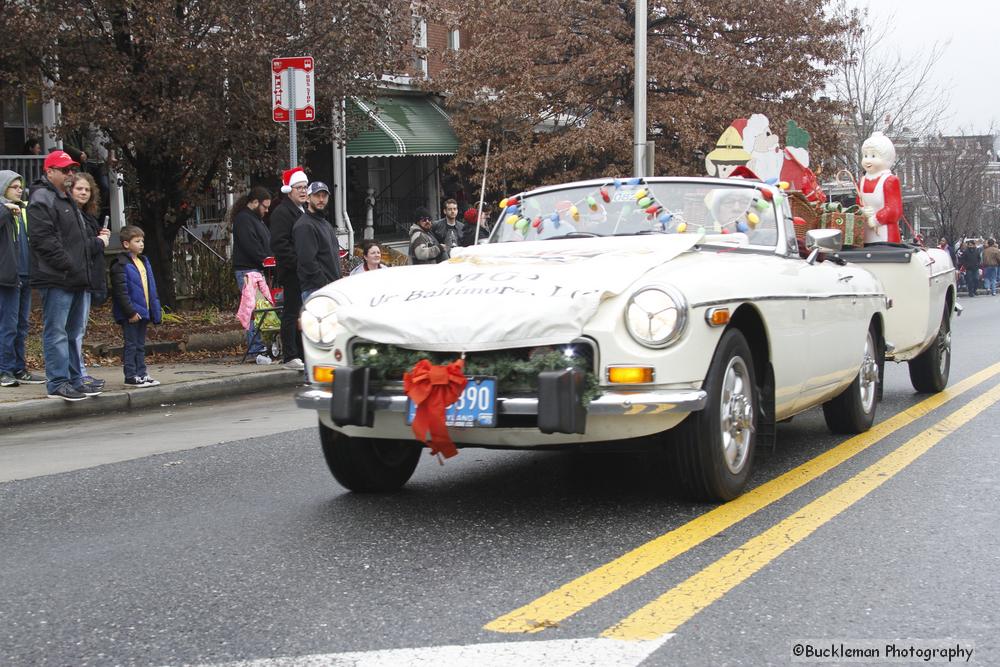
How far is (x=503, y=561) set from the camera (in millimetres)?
4492

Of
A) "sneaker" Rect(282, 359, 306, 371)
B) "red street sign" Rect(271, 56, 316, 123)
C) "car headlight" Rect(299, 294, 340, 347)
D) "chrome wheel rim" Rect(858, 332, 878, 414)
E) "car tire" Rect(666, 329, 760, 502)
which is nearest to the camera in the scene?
"car tire" Rect(666, 329, 760, 502)

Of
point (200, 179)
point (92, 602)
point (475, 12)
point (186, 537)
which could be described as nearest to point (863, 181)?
point (186, 537)

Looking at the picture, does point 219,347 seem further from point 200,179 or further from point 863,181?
point 863,181

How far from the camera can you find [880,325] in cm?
771

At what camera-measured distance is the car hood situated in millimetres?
4867

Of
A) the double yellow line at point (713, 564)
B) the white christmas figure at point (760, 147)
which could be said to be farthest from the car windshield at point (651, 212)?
the white christmas figure at point (760, 147)

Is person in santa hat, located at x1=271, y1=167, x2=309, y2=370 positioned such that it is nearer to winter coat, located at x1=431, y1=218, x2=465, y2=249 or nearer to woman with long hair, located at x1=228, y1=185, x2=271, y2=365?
woman with long hair, located at x1=228, y1=185, x2=271, y2=365

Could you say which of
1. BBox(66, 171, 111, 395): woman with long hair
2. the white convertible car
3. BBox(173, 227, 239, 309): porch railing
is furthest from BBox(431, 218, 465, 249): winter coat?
the white convertible car

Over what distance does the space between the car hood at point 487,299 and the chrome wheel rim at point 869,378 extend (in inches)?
85.6

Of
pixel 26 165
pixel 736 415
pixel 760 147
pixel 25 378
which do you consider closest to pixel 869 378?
pixel 736 415

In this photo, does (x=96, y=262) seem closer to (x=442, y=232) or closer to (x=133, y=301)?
(x=133, y=301)

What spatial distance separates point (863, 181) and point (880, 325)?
9.07 ft

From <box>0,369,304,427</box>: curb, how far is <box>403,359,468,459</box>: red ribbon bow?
5.59 meters

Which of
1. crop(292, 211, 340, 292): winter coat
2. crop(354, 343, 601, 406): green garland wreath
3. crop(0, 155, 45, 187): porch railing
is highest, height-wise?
crop(0, 155, 45, 187): porch railing
